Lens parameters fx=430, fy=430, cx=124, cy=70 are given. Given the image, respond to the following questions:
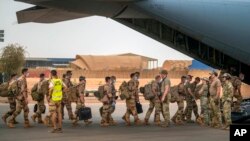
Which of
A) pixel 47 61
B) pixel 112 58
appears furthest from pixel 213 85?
pixel 47 61

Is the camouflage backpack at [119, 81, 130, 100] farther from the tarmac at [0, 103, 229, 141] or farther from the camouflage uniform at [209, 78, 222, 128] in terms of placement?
the camouflage uniform at [209, 78, 222, 128]

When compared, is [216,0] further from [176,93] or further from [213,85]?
[176,93]

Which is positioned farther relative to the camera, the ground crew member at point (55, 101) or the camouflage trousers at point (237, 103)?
the camouflage trousers at point (237, 103)

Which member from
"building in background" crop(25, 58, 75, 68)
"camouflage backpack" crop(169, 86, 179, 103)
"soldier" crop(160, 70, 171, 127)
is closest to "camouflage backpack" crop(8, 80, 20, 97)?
"soldier" crop(160, 70, 171, 127)

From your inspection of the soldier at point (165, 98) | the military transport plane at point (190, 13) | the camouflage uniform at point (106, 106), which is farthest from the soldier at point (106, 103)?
the military transport plane at point (190, 13)

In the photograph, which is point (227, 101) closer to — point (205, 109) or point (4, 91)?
point (205, 109)

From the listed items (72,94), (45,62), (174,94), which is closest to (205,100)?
(174,94)

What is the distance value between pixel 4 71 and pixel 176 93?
30976mm

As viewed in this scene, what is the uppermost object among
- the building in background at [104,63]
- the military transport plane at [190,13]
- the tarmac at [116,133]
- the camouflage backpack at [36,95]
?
the building in background at [104,63]

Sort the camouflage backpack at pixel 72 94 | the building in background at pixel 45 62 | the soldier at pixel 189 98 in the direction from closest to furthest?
the camouflage backpack at pixel 72 94, the soldier at pixel 189 98, the building in background at pixel 45 62

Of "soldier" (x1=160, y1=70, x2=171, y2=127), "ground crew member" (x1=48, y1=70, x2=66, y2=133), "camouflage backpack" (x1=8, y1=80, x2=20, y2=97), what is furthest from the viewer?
"soldier" (x1=160, y1=70, x2=171, y2=127)

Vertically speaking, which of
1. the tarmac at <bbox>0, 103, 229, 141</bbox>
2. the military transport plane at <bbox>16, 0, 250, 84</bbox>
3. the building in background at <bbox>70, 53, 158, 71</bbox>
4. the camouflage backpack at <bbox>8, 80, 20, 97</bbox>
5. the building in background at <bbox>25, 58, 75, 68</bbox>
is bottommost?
the tarmac at <bbox>0, 103, 229, 141</bbox>

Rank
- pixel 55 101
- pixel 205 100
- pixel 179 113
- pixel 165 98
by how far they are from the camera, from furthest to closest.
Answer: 1. pixel 179 113
2. pixel 205 100
3. pixel 165 98
4. pixel 55 101

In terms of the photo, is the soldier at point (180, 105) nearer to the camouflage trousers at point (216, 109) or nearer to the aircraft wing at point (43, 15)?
the camouflage trousers at point (216, 109)
